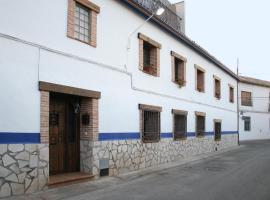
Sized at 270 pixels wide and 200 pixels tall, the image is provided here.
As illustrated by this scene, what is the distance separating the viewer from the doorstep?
9.12 m

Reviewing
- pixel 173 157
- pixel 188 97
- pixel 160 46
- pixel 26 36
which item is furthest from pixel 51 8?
pixel 188 97

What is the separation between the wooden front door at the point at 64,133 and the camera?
10.1m

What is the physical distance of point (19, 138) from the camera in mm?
8164

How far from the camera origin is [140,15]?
13.8 meters

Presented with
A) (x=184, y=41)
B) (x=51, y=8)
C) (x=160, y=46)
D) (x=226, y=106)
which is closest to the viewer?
(x=51, y=8)

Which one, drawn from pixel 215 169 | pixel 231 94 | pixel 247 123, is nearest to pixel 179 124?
pixel 215 169

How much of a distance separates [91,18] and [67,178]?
16.4ft

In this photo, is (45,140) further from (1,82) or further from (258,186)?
(258,186)

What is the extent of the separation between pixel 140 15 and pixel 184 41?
496cm

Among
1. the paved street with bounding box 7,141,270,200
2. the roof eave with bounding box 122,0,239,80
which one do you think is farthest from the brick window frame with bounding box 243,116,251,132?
the paved street with bounding box 7,141,270,200

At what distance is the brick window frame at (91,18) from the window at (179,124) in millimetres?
6968

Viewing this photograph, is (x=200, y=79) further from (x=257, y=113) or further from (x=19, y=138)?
(x=257, y=113)

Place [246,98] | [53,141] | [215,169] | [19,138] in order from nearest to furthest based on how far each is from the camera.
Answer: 1. [19,138]
2. [53,141]
3. [215,169]
4. [246,98]

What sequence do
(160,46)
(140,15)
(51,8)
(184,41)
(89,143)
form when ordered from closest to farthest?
1. (51,8)
2. (89,143)
3. (140,15)
4. (160,46)
5. (184,41)
